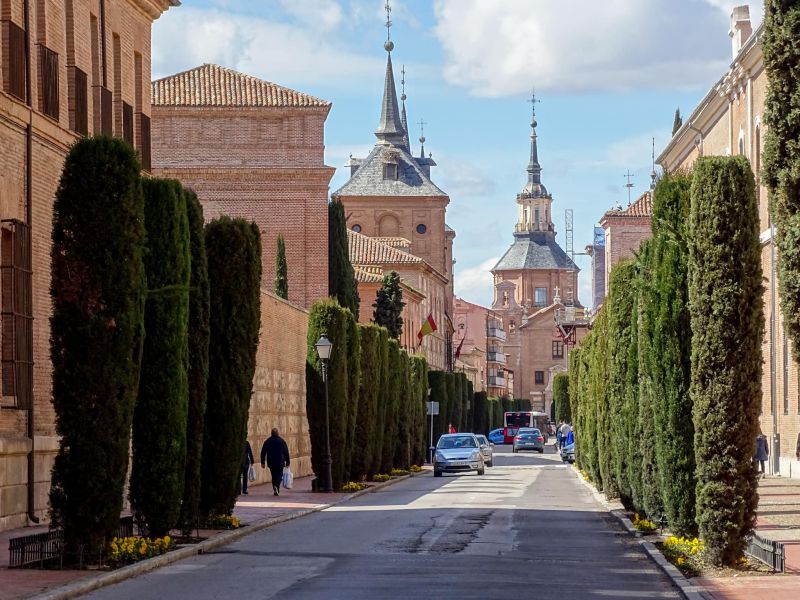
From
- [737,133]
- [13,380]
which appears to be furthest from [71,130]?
[737,133]

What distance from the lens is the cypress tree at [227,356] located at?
23406mm

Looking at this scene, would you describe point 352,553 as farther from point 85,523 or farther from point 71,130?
point 71,130

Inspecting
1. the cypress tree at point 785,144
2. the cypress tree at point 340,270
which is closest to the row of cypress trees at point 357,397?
the cypress tree at point 340,270

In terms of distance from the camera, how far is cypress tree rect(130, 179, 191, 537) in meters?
20.1

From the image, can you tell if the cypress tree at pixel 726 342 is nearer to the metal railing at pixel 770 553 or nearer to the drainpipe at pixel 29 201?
the metal railing at pixel 770 553

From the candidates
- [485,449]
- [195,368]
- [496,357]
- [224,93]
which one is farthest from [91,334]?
[496,357]

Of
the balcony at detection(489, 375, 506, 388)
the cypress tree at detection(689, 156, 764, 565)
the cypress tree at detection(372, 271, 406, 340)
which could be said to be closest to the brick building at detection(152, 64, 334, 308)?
the cypress tree at detection(372, 271, 406, 340)

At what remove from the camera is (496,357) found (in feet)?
600

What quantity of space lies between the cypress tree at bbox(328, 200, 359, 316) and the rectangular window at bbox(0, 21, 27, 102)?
4132 centimetres

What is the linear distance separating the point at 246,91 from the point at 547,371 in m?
134

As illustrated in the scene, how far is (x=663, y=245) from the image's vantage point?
65.3 feet

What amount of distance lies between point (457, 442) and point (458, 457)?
5.07 feet

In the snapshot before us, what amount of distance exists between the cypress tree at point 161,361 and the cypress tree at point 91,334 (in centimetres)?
189

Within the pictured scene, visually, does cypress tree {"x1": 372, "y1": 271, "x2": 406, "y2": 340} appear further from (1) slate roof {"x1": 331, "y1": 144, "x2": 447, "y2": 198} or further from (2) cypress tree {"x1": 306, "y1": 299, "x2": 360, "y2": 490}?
(1) slate roof {"x1": 331, "y1": 144, "x2": 447, "y2": 198}
